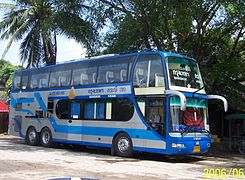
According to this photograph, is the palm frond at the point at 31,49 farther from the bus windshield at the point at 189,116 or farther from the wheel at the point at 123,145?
the bus windshield at the point at 189,116

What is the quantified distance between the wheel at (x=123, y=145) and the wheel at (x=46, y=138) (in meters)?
4.69

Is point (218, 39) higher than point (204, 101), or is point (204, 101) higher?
point (218, 39)

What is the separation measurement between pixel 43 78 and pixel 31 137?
324cm

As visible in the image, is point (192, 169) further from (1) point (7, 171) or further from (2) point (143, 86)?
(1) point (7, 171)

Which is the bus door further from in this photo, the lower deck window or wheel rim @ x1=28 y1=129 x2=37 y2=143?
wheel rim @ x1=28 y1=129 x2=37 y2=143

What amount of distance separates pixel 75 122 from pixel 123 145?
3176 millimetres

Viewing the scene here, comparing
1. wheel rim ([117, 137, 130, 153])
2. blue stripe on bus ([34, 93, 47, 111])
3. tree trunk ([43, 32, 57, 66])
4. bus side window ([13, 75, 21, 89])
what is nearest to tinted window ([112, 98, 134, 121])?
wheel rim ([117, 137, 130, 153])

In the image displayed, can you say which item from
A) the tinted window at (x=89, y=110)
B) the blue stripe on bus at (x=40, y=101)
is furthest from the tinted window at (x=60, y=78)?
the tinted window at (x=89, y=110)

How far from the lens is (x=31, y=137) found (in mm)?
19781

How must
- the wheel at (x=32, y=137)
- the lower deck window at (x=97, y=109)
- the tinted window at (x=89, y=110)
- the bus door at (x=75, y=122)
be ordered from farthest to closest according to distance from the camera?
the wheel at (x=32, y=137) → the bus door at (x=75, y=122) → the tinted window at (x=89, y=110) → the lower deck window at (x=97, y=109)

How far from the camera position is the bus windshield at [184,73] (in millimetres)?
13797

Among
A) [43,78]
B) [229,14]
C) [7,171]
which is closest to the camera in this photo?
[7,171]

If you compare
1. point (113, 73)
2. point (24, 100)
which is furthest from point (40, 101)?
point (113, 73)

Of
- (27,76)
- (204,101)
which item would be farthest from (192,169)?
(27,76)
